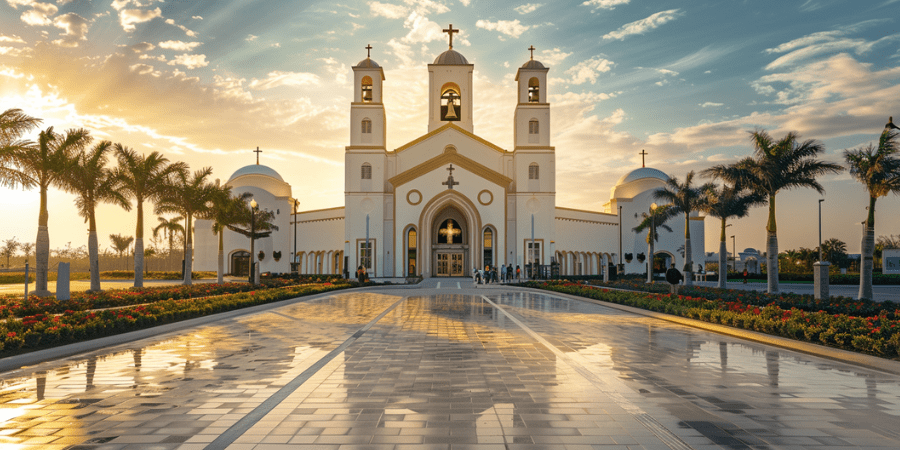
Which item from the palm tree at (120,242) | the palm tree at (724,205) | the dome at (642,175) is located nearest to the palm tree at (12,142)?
the palm tree at (724,205)

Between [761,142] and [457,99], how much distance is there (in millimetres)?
33070

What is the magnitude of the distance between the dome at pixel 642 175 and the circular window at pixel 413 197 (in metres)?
24.2

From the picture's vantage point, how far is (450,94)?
5162 centimetres

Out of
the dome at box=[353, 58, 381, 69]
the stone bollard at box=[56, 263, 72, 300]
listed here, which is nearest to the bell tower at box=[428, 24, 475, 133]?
the dome at box=[353, 58, 381, 69]

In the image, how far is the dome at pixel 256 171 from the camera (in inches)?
2311

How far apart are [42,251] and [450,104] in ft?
121

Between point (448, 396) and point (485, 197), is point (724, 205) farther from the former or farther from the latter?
point (448, 396)

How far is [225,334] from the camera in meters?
11.9

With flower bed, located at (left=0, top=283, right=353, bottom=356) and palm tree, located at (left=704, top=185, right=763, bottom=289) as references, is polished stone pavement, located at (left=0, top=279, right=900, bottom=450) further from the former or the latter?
palm tree, located at (left=704, top=185, right=763, bottom=289)

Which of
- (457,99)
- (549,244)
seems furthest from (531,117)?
(549,244)

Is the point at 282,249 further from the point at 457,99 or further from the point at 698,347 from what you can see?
the point at 698,347

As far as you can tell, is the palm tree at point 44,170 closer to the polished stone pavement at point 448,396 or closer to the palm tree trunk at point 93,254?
the palm tree trunk at point 93,254

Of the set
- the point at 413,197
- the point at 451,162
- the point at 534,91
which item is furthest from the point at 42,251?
the point at 534,91

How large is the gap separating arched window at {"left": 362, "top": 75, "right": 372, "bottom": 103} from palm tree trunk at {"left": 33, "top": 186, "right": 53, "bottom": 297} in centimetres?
3042
